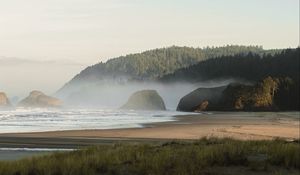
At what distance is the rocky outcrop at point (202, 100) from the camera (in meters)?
106

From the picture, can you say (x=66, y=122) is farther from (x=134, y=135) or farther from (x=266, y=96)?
(x=266, y=96)

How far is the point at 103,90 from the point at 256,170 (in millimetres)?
178414

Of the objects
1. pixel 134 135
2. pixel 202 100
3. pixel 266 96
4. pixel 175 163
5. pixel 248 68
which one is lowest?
pixel 134 135

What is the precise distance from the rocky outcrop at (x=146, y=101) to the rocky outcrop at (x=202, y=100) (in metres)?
8.69

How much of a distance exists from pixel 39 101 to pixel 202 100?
66.6 m

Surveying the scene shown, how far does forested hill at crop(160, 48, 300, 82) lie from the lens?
11781 cm

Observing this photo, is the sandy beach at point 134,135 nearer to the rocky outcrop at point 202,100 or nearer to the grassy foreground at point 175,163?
the grassy foreground at point 175,163

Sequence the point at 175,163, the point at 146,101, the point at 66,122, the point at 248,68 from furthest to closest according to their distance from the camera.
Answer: the point at 146,101
the point at 248,68
the point at 66,122
the point at 175,163

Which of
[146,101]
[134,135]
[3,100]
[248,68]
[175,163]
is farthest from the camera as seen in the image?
[3,100]

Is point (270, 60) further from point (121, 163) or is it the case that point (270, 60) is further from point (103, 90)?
point (121, 163)

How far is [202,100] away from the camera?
365ft

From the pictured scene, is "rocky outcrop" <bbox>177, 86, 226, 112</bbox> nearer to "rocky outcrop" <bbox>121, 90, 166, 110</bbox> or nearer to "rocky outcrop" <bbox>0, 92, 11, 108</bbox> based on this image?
"rocky outcrop" <bbox>121, 90, 166, 110</bbox>

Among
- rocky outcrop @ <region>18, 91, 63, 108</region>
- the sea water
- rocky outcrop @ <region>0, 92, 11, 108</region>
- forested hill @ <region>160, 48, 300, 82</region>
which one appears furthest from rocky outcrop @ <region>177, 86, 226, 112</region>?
rocky outcrop @ <region>0, 92, 11, 108</region>

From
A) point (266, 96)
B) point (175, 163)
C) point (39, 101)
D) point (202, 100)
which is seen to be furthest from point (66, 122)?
point (39, 101)
